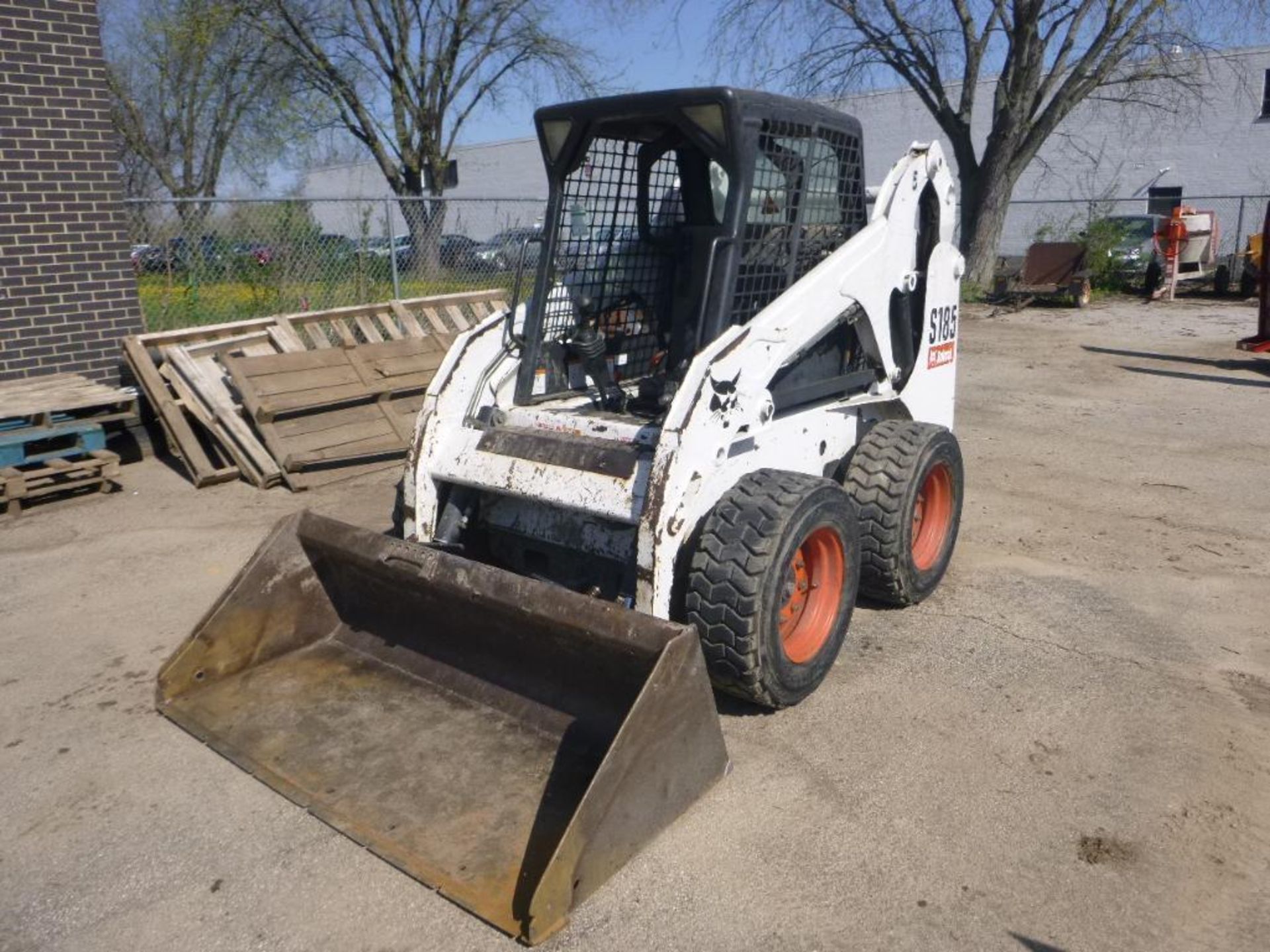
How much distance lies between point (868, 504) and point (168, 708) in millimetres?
3000

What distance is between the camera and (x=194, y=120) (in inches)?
1142

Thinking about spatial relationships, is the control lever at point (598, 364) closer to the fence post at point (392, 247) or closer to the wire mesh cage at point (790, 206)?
the wire mesh cage at point (790, 206)

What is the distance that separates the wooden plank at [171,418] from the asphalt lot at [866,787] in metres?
0.96

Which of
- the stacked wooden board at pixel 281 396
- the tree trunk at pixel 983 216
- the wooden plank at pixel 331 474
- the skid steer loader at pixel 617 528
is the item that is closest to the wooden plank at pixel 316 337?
the stacked wooden board at pixel 281 396

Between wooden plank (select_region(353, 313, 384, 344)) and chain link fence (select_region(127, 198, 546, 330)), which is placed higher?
chain link fence (select_region(127, 198, 546, 330))

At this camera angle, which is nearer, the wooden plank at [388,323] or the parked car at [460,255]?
the wooden plank at [388,323]

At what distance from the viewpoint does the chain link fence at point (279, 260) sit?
9883 millimetres

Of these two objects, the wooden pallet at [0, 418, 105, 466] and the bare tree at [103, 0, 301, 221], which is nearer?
the wooden pallet at [0, 418, 105, 466]

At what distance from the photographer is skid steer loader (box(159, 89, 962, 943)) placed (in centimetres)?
335

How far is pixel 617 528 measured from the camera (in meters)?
4.21

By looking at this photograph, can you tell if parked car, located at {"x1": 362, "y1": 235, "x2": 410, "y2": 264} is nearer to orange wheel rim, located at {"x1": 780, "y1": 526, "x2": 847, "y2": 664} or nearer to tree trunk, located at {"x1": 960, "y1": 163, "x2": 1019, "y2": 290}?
orange wheel rim, located at {"x1": 780, "y1": 526, "x2": 847, "y2": 664}

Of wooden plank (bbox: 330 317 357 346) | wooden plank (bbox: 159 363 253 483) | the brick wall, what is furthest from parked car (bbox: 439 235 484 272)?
wooden plank (bbox: 159 363 253 483)

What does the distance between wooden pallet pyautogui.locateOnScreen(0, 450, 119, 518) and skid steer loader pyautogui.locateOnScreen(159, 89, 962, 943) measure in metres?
3.45

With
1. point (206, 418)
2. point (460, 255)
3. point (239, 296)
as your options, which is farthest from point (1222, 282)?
point (206, 418)
